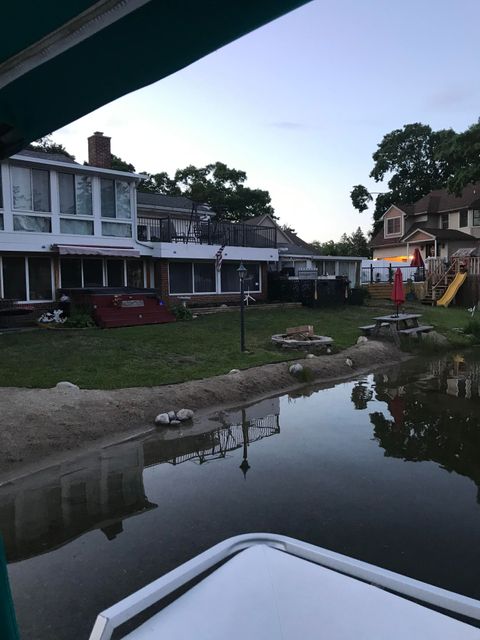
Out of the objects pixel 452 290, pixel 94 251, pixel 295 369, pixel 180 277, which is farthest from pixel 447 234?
pixel 295 369

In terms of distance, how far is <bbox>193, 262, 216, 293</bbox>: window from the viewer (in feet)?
72.7

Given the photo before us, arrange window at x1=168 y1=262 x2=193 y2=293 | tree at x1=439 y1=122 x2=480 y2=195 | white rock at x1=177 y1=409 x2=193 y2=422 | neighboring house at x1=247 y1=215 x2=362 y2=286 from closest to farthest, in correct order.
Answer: white rock at x1=177 y1=409 x2=193 y2=422
window at x1=168 y1=262 x2=193 y2=293
tree at x1=439 y1=122 x2=480 y2=195
neighboring house at x1=247 y1=215 x2=362 y2=286

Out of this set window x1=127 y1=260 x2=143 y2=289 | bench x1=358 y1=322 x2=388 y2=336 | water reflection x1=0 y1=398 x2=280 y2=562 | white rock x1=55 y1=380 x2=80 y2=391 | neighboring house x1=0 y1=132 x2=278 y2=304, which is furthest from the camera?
window x1=127 y1=260 x2=143 y2=289

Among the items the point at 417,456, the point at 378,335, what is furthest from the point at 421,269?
the point at 417,456

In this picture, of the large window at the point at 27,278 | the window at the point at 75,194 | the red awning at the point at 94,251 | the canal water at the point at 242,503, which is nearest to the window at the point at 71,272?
the large window at the point at 27,278

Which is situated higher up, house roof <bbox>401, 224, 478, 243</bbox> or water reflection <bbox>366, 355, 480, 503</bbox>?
house roof <bbox>401, 224, 478, 243</bbox>

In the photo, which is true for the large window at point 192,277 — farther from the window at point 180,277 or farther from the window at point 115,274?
the window at point 115,274

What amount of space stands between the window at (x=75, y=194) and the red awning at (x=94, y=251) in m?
1.41

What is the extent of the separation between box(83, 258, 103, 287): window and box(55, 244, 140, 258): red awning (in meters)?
0.84

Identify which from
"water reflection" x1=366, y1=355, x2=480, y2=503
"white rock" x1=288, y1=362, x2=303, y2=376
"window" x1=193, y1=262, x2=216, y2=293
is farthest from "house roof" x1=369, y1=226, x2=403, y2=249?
"white rock" x1=288, y1=362, x2=303, y2=376

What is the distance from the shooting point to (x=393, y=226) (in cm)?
4450

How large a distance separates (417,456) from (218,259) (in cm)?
1695

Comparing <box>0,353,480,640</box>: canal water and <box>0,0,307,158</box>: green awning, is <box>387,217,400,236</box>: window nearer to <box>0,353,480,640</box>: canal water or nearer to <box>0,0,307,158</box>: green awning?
<box>0,353,480,640</box>: canal water

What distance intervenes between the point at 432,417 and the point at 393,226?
39664 mm
